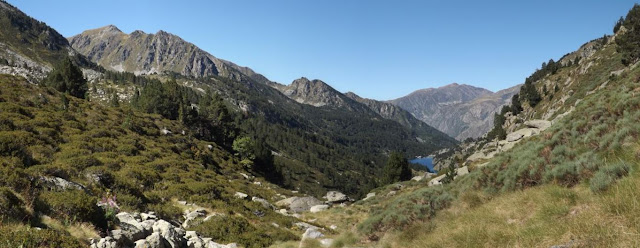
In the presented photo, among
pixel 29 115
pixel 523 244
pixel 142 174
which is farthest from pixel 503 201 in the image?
pixel 29 115

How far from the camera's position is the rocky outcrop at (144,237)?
390 inches

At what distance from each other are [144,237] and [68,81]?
76718 mm

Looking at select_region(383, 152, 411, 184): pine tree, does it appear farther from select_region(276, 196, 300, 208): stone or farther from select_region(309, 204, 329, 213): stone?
select_region(276, 196, 300, 208): stone

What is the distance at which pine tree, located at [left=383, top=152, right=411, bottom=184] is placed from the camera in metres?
74.4

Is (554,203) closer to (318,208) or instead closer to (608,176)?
(608,176)

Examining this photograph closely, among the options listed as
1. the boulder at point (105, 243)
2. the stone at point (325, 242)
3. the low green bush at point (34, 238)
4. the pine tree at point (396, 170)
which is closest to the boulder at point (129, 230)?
the boulder at point (105, 243)

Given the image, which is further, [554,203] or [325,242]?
[325,242]

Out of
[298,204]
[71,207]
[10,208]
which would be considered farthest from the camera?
[298,204]

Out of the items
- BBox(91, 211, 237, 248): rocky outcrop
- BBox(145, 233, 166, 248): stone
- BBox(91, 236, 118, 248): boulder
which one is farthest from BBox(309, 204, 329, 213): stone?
BBox(91, 236, 118, 248): boulder

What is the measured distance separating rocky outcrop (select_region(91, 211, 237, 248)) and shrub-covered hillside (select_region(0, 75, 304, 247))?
49 centimetres

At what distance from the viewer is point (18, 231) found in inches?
302

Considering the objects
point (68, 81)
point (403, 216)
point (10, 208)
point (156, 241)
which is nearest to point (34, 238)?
point (10, 208)

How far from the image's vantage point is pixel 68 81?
68.8 metres

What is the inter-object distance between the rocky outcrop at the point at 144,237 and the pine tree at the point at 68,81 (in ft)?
234
